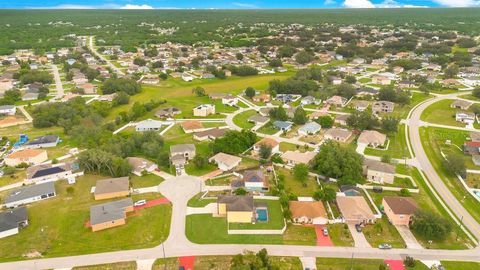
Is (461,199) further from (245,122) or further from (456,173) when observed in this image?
(245,122)

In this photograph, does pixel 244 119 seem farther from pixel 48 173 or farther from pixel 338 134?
pixel 48 173

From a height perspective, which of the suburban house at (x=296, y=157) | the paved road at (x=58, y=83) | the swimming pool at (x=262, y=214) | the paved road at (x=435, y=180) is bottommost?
the paved road at (x=58, y=83)

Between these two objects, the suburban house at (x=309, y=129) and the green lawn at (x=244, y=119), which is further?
the green lawn at (x=244, y=119)

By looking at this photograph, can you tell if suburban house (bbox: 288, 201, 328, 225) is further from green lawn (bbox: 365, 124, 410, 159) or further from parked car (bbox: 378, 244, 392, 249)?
green lawn (bbox: 365, 124, 410, 159)

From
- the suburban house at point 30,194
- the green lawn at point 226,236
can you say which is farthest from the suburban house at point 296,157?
the suburban house at point 30,194

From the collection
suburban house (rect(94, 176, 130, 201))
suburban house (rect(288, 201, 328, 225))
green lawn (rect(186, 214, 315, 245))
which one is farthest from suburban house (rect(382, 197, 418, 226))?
suburban house (rect(94, 176, 130, 201))

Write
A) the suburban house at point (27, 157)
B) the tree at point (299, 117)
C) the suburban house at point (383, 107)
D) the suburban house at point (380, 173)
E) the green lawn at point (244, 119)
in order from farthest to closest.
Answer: the suburban house at point (383, 107) → the green lawn at point (244, 119) → the tree at point (299, 117) → the suburban house at point (27, 157) → the suburban house at point (380, 173)

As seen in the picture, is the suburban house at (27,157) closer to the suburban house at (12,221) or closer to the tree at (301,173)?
the suburban house at (12,221)
